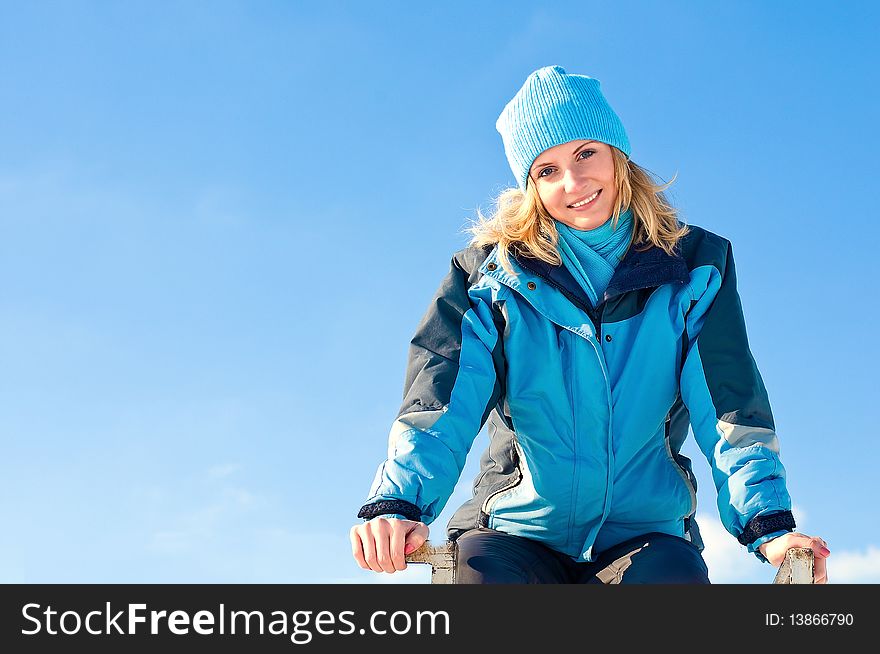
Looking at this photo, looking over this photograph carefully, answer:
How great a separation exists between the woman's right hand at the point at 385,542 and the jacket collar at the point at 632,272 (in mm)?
1331

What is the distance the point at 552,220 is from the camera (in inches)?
164

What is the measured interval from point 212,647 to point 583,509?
1713 millimetres

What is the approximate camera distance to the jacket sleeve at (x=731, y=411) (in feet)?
10.5

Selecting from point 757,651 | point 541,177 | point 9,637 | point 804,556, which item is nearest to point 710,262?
point 541,177

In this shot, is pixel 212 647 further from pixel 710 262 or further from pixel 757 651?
pixel 710 262

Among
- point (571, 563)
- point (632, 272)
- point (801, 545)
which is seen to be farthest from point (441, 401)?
point (801, 545)

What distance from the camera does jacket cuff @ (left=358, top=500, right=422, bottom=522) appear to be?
3152 mm

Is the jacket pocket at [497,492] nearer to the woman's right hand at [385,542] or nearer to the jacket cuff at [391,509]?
the jacket cuff at [391,509]

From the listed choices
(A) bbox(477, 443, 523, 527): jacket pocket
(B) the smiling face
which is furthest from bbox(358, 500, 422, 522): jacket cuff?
(B) the smiling face

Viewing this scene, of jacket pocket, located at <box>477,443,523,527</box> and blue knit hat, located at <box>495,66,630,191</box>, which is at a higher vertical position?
blue knit hat, located at <box>495,66,630,191</box>

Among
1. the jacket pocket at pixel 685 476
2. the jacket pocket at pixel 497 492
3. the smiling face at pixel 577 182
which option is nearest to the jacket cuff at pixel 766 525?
the jacket pocket at pixel 685 476

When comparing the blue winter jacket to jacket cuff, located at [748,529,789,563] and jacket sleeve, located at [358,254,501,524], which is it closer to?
jacket sleeve, located at [358,254,501,524]

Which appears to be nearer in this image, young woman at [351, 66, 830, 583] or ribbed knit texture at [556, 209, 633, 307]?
young woman at [351, 66, 830, 583]

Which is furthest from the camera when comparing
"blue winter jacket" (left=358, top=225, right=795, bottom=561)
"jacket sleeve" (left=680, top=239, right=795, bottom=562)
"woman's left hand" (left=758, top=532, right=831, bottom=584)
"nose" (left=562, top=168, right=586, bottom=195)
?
"nose" (left=562, top=168, right=586, bottom=195)
